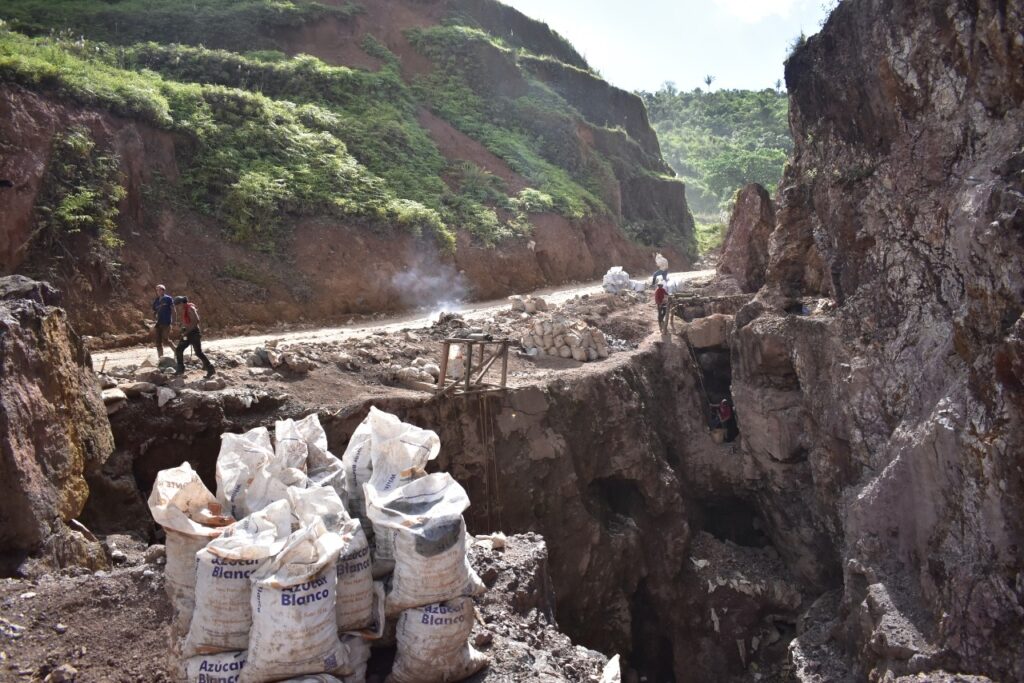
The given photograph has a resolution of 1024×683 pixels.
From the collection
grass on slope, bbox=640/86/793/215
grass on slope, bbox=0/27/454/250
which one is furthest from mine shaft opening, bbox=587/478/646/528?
grass on slope, bbox=640/86/793/215

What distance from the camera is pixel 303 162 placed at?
62.1 ft

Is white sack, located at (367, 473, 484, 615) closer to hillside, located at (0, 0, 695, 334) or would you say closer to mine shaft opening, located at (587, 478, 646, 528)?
mine shaft opening, located at (587, 478, 646, 528)

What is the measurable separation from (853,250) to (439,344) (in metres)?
7.38

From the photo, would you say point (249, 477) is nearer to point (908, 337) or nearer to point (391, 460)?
point (391, 460)

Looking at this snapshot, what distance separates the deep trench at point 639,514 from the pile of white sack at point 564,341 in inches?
62.0

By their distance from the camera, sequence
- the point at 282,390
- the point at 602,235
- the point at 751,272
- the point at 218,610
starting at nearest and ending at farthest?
the point at 218,610 → the point at 282,390 → the point at 751,272 → the point at 602,235

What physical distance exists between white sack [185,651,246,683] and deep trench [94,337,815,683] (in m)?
4.71

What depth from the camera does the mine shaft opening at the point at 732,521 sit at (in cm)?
1495

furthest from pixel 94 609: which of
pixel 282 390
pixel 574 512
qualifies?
pixel 574 512

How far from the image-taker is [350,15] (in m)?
28.1

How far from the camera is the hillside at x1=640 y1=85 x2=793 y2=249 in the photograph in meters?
45.5

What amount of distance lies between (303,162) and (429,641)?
54.5ft

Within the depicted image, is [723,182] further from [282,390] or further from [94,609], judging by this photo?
[94,609]

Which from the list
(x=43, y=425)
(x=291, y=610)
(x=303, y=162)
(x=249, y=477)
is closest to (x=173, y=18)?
(x=303, y=162)
